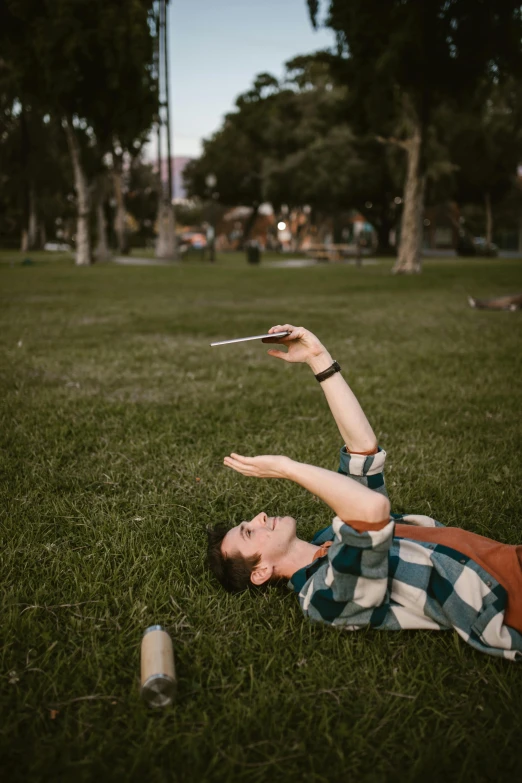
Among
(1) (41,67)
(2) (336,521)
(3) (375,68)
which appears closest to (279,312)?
Result: (2) (336,521)

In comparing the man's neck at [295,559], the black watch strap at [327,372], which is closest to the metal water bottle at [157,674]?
the man's neck at [295,559]

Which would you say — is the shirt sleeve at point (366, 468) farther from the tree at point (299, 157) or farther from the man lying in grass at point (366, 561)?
the tree at point (299, 157)

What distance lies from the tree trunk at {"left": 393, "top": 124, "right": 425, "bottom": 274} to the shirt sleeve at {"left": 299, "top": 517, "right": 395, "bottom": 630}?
18134mm

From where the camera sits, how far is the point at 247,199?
48781mm

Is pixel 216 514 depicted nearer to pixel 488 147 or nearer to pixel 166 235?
pixel 166 235

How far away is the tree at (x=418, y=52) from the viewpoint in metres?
15.1

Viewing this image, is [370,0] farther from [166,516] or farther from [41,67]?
[166,516]

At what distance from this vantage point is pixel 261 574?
2279 millimetres

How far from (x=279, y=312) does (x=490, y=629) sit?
28.9 feet

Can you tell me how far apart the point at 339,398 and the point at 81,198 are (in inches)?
874

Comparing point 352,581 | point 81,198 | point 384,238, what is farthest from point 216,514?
point 384,238

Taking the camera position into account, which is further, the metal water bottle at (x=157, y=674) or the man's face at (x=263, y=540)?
the man's face at (x=263, y=540)

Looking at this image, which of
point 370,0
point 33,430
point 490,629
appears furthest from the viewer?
point 370,0

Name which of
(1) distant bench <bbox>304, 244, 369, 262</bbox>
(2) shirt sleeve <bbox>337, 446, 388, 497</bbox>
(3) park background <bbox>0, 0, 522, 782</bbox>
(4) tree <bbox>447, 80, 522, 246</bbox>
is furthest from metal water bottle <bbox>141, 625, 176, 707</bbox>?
(4) tree <bbox>447, 80, 522, 246</bbox>
